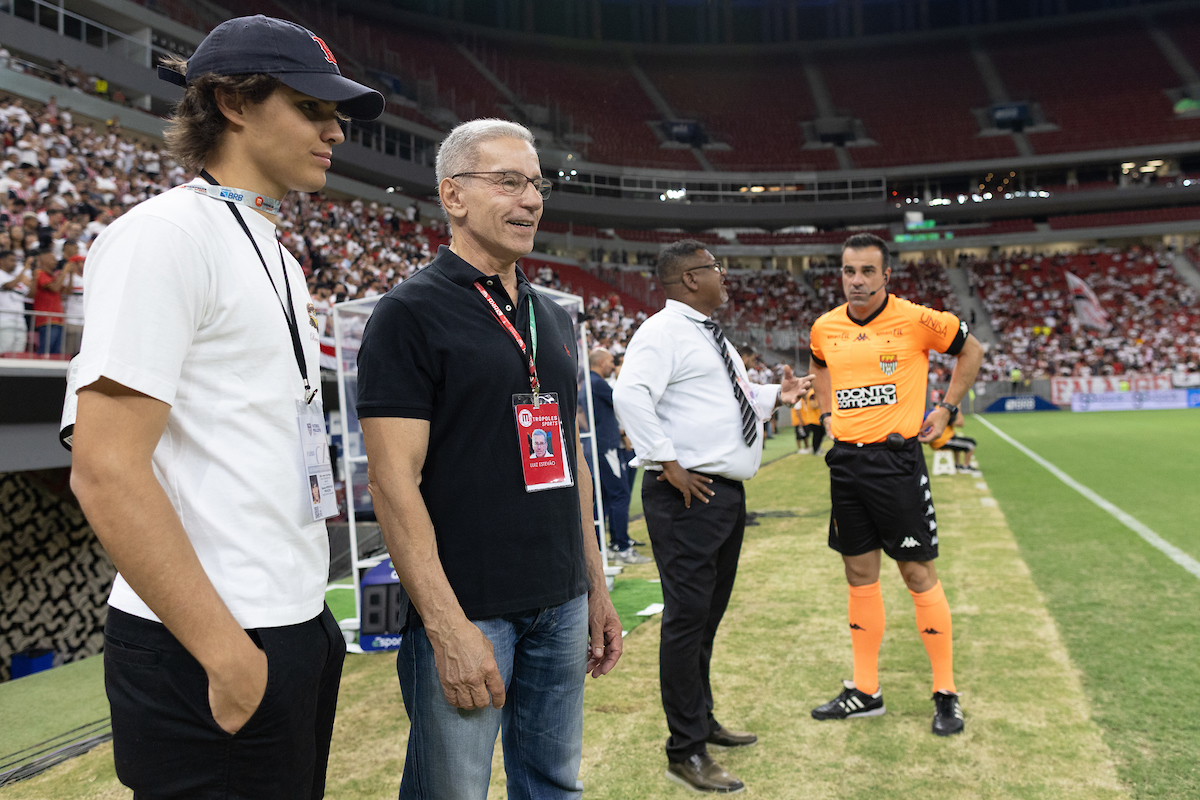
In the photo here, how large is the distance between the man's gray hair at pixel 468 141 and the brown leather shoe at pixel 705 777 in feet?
8.58

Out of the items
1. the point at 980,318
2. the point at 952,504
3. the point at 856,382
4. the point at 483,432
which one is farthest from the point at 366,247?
the point at 980,318

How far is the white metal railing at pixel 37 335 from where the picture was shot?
22.7 feet

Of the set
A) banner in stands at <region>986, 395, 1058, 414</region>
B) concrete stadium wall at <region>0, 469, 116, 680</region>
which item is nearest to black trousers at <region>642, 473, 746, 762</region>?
concrete stadium wall at <region>0, 469, 116, 680</region>

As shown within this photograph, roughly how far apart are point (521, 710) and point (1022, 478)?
1270 cm

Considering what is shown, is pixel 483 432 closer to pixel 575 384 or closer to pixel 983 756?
pixel 575 384

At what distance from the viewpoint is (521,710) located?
6.84 ft

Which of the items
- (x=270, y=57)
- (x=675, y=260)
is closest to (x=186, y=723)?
(x=270, y=57)

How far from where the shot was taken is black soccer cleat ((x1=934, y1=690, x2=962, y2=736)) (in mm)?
3770

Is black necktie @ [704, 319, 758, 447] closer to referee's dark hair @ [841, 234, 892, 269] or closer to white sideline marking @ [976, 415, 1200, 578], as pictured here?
referee's dark hair @ [841, 234, 892, 269]

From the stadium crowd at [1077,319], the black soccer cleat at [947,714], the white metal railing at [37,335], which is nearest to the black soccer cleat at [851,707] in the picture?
the black soccer cleat at [947,714]

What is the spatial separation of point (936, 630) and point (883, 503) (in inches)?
27.4

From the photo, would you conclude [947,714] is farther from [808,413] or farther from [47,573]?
[808,413]

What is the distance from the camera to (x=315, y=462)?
5.18 feet

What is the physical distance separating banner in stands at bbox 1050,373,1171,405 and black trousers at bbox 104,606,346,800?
38.0 metres
